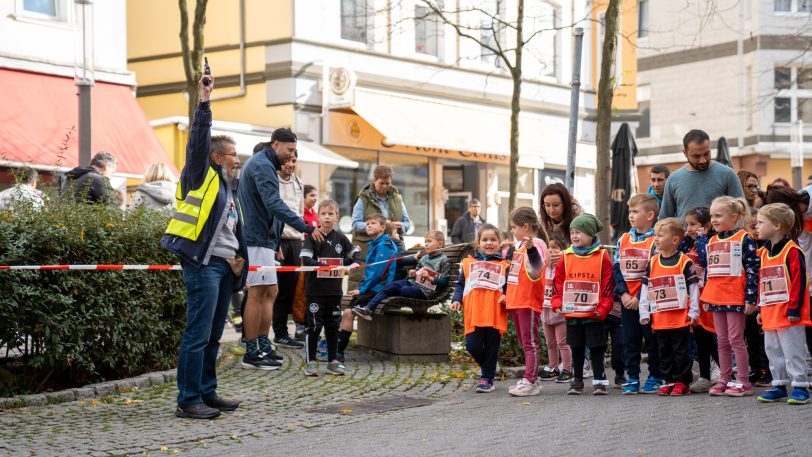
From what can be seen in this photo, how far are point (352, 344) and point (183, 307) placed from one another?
2.74 m

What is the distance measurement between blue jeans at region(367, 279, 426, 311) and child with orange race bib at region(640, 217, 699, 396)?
8.66 ft

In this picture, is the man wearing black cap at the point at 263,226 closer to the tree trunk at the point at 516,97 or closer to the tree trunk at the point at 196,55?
the tree trunk at the point at 196,55

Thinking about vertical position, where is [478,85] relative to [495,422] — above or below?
above

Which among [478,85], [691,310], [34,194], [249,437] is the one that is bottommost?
[249,437]

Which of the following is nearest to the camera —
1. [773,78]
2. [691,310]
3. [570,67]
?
[691,310]

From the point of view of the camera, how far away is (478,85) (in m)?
29.8

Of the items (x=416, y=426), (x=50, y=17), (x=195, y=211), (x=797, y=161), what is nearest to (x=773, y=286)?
(x=416, y=426)

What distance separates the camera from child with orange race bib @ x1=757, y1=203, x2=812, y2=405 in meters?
8.76

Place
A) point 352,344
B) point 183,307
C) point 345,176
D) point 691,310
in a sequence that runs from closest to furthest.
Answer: point 691,310
point 183,307
point 352,344
point 345,176

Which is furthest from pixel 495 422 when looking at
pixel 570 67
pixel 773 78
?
pixel 773 78

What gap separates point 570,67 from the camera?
110 ft

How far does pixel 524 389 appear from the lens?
9445 millimetres

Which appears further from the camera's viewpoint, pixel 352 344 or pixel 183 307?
pixel 352 344

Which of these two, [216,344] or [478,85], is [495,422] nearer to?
[216,344]
